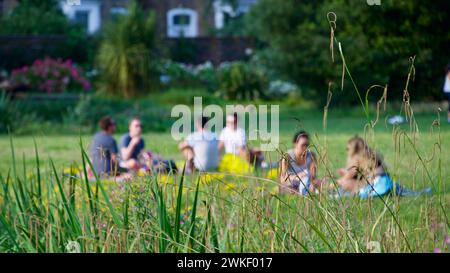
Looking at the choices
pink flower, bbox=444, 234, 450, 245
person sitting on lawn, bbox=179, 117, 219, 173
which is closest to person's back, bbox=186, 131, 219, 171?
person sitting on lawn, bbox=179, 117, 219, 173

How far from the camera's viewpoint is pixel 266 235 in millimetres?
4051

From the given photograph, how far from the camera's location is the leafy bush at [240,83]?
21.5m

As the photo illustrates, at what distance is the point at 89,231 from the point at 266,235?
2.42 ft

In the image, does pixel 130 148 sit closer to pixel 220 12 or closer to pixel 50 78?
pixel 50 78

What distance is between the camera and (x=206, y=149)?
10.0m

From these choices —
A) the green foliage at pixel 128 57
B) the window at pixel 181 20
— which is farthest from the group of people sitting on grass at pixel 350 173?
the window at pixel 181 20

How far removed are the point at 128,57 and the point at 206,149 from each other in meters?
11.3

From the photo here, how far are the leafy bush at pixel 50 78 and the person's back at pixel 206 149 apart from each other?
10.3 m

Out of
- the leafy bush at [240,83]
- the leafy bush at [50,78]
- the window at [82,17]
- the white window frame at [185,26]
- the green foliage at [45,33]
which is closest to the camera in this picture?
the leafy bush at [50,78]

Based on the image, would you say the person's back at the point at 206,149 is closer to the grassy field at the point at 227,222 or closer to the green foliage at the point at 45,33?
the grassy field at the point at 227,222

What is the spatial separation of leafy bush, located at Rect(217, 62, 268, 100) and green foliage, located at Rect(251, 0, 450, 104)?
90cm

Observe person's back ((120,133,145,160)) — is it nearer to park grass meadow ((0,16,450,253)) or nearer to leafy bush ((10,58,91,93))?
park grass meadow ((0,16,450,253))

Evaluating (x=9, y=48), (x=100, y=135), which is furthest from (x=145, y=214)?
(x=9, y=48)
